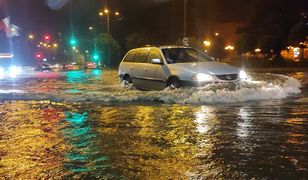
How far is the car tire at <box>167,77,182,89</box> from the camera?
46.2 feet

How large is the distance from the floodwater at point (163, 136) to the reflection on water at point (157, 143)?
13 mm

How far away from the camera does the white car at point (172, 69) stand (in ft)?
44.6

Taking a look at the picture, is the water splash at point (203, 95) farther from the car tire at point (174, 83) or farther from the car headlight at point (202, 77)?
A: the car headlight at point (202, 77)

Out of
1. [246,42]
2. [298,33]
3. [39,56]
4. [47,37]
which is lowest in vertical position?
[39,56]

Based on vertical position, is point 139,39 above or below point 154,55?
above

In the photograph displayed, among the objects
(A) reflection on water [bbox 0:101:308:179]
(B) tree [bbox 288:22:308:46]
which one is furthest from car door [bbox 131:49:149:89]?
(B) tree [bbox 288:22:308:46]

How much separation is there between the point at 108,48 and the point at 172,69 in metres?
41.6

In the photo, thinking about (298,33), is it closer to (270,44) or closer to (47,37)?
(270,44)

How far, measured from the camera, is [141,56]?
16.4m

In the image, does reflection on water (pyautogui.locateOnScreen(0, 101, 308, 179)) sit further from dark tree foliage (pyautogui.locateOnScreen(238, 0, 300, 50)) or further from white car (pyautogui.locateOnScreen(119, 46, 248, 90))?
dark tree foliage (pyautogui.locateOnScreen(238, 0, 300, 50))

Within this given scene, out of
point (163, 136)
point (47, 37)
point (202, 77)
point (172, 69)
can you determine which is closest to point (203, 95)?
point (202, 77)

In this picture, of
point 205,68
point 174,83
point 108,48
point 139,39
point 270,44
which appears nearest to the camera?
point 205,68

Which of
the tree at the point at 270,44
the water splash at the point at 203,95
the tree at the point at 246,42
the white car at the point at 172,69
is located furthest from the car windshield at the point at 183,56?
the tree at the point at 246,42

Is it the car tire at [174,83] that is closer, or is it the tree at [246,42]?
the car tire at [174,83]
